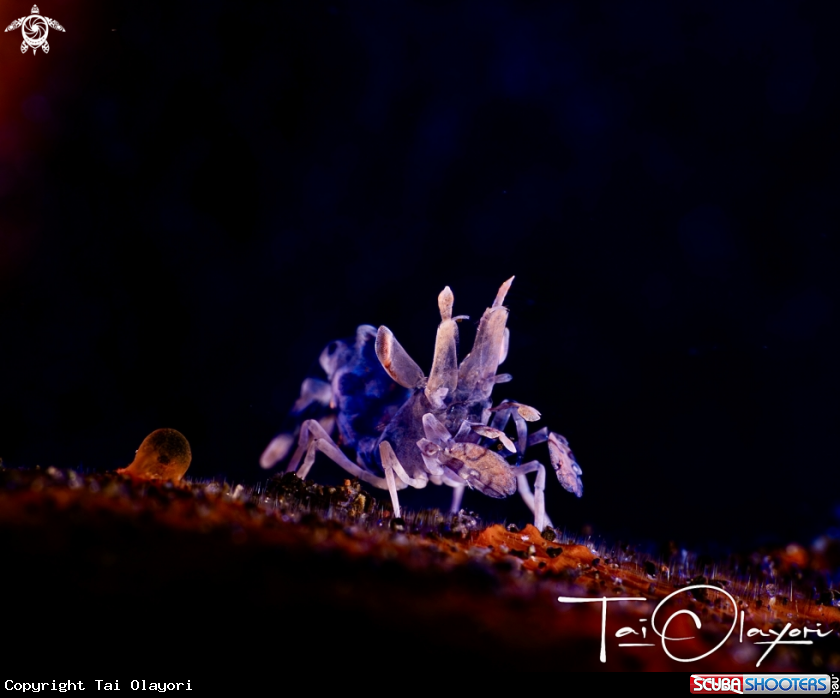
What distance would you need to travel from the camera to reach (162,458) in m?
3.69

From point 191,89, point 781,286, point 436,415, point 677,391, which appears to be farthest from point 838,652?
point 191,89

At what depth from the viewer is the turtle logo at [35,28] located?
563 cm

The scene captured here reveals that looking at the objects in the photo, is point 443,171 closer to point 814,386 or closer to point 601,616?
point 814,386

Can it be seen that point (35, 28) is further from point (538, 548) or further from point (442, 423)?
point (538, 548)

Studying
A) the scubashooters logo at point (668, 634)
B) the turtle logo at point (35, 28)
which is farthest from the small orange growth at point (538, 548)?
the turtle logo at point (35, 28)

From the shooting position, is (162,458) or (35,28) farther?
(35,28)

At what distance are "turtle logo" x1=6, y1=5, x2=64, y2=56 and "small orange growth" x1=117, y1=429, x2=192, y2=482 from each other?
466 centimetres

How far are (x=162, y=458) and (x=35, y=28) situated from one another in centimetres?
495

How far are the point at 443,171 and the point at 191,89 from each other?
9.86 ft

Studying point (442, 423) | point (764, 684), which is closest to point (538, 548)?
point (442, 423)

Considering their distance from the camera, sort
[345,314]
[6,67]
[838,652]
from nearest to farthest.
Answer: [838,652] → [6,67] → [345,314]

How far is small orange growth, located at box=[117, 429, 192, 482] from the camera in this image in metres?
3.67

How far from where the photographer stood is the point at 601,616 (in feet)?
6.27

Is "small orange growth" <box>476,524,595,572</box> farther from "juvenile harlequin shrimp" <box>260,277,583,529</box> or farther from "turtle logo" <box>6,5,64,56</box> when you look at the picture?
"turtle logo" <box>6,5,64,56</box>
